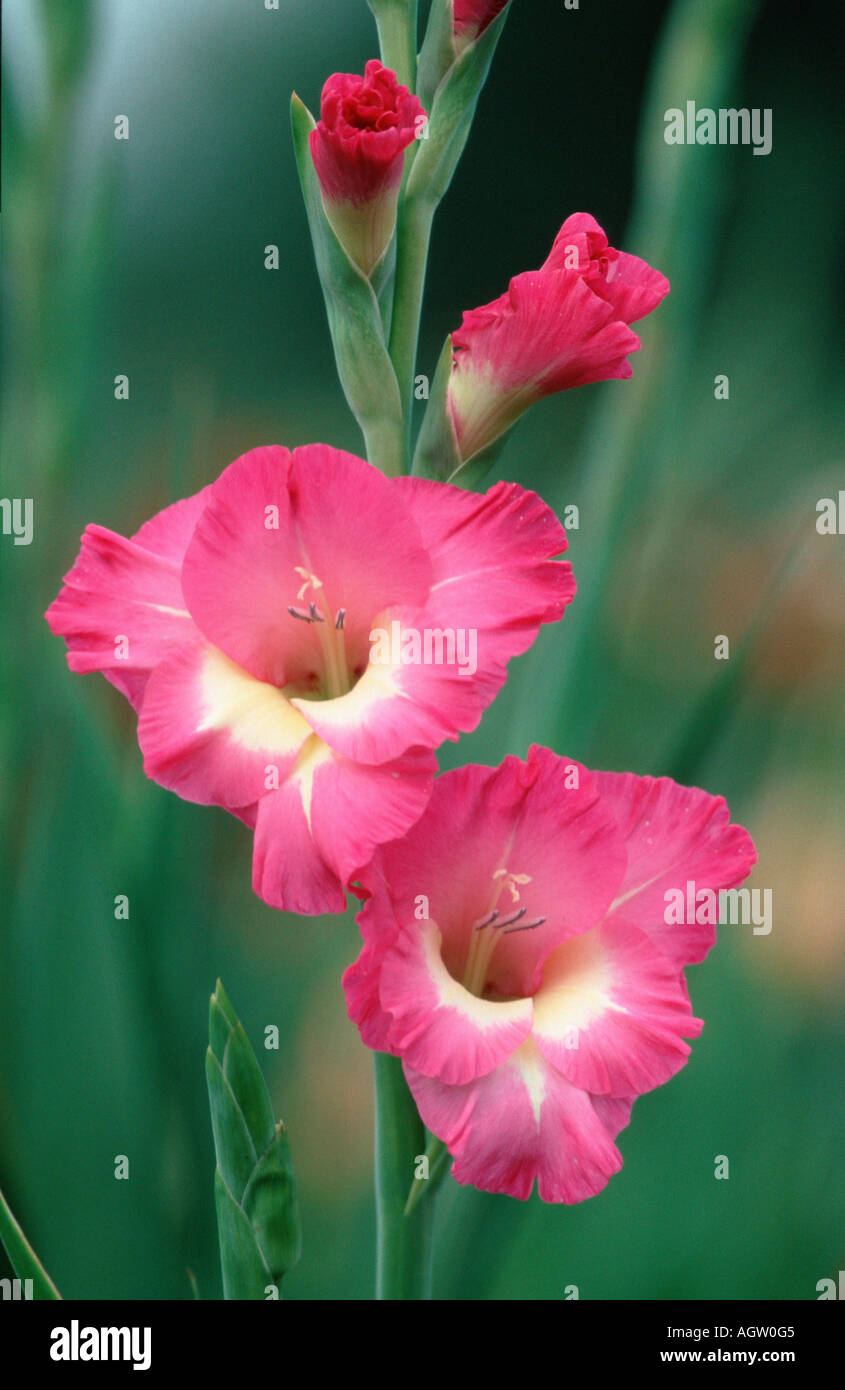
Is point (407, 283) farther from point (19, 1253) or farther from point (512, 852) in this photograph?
point (19, 1253)

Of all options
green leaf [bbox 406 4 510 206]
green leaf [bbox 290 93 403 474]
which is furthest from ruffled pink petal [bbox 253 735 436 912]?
green leaf [bbox 406 4 510 206]

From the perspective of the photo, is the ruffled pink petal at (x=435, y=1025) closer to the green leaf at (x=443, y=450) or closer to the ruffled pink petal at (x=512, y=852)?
the ruffled pink petal at (x=512, y=852)

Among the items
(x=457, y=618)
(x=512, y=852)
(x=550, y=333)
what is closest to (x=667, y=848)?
(x=512, y=852)

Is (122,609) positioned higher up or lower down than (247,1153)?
higher up
